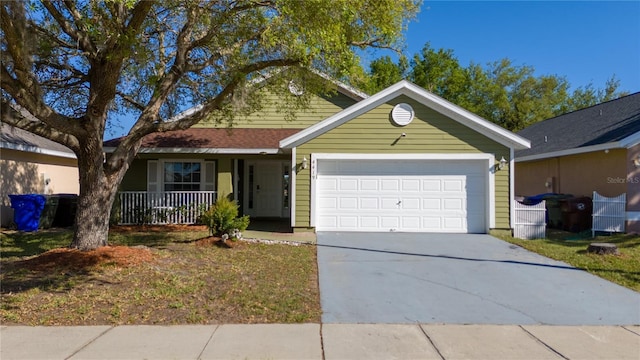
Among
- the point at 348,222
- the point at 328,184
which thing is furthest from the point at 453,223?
the point at 328,184

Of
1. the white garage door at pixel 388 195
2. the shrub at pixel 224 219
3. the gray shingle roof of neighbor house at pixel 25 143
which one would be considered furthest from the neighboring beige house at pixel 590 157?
the gray shingle roof of neighbor house at pixel 25 143

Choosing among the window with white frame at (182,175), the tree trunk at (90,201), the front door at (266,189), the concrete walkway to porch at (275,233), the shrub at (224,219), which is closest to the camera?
the tree trunk at (90,201)

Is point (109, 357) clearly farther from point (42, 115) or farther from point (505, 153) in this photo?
point (505, 153)

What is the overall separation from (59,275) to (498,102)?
A: 37838 millimetres

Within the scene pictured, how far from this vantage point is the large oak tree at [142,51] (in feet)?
24.2

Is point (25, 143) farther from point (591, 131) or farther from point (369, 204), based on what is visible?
point (591, 131)

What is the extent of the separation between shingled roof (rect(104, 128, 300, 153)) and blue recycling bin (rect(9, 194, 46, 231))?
2588mm

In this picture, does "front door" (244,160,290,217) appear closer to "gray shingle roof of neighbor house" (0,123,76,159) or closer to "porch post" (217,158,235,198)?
"porch post" (217,158,235,198)

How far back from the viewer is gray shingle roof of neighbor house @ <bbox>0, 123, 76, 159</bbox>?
537 inches

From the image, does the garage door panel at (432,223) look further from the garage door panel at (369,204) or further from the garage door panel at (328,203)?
the garage door panel at (328,203)

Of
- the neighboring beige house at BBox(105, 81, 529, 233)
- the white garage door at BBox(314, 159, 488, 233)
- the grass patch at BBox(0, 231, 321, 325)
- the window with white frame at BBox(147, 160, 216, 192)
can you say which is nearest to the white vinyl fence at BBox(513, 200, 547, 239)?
the neighboring beige house at BBox(105, 81, 529, 233)

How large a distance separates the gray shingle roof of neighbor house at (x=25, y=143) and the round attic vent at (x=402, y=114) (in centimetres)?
1088

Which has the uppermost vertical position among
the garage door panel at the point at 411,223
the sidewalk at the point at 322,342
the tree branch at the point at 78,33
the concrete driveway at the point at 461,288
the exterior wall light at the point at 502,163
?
the tree branch at the point at 78,33

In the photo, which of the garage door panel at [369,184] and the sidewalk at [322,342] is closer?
the sidewalk at [322,342]
